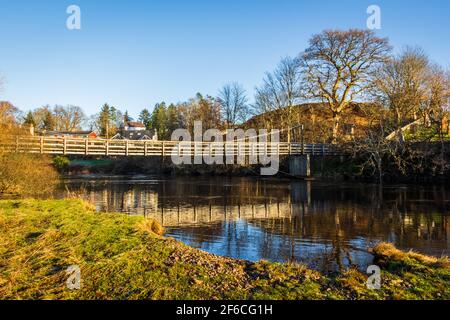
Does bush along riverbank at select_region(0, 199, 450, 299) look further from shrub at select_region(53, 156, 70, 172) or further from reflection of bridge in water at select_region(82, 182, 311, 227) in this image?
shrub at select_region(53, 156, 70, 172)

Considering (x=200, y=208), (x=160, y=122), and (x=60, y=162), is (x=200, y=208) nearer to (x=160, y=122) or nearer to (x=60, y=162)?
(x=60, y=162)

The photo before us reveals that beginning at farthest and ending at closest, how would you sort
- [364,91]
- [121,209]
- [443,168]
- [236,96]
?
[236,96] < [364,91] < [443,168] < [121,209]

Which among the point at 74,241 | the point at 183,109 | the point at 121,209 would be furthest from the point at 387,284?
the point at 183,109

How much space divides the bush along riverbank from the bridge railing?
48.4ft

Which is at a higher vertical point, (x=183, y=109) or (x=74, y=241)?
(x=183, y=109)

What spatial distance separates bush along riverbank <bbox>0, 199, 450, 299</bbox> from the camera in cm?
577

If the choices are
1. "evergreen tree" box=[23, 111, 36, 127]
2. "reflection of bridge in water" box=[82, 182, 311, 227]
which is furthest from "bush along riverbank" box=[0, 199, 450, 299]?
"evergreen tree" box=[23, 111, 36, 127]

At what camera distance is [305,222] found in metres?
15.2

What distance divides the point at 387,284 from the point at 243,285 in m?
2.45

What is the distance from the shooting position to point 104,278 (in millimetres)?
6355

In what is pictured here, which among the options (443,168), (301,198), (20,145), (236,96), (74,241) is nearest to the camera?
(74,241)

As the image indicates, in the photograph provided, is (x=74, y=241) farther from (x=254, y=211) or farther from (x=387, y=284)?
(x=254, y=211)

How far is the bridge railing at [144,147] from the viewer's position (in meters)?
23.0

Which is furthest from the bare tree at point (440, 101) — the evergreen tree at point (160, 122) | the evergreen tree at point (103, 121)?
the evergreen tree at point (103, 121)
